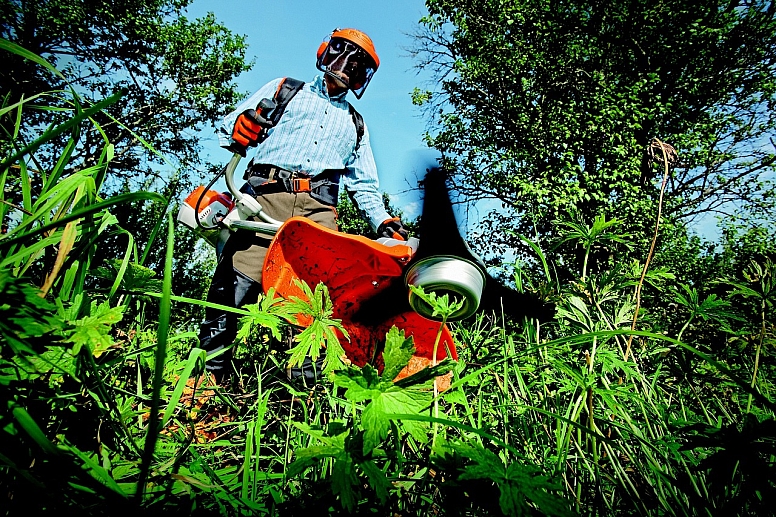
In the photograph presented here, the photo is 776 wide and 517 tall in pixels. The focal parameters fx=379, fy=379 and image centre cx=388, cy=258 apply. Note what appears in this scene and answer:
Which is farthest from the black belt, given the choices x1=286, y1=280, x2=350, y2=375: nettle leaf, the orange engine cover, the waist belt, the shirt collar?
x1=286, y1=280, x2=350, y2=375: nettle leaf

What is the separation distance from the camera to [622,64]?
9.75m

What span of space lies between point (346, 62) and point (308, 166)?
842 millimetres

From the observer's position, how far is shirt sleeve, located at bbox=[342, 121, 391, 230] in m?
2.77

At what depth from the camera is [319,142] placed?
2.71 meters

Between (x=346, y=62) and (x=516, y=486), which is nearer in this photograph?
(x=516, y=486)

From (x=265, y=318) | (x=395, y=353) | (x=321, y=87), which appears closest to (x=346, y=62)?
(x=321, y=87)

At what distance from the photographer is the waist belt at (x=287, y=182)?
2549 millimetres

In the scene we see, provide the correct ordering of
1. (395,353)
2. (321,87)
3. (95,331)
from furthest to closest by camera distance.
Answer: (321,87) < (395,353) < (95,331)

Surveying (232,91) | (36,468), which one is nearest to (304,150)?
(36,468)

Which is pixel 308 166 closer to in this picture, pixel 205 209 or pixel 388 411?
pixel 205 209

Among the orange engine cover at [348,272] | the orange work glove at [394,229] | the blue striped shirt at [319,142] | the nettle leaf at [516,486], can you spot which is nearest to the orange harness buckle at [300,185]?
the blue striped shirt at [319,142]

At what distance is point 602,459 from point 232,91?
14070 mm

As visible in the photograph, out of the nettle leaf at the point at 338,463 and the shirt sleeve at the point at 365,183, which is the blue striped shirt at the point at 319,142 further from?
the nettle leaf at the point at 338,463

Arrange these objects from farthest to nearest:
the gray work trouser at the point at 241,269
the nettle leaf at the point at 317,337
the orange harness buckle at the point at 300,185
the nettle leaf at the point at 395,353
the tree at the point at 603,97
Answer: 1. the tree at the point at 603,97
2. the orange harness buckle at the point at 300,185
3. the gray work trouser at the point at 241,269
4. the nettle leaf at the point at 317,337
5. the nettle leaf at the point at 395,353
